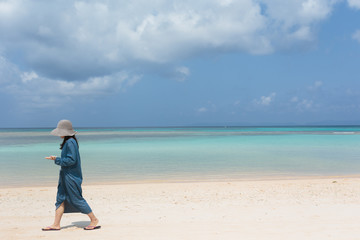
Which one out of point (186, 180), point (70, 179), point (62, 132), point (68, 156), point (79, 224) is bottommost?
point (186, 180)

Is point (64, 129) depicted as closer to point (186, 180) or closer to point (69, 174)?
point (69, 174)

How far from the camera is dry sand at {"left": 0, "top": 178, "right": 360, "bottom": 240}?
183 inches

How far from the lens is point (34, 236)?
461 cm

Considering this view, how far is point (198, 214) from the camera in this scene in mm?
5824

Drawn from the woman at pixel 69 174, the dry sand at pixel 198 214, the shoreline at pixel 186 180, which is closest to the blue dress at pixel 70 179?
the woman at pixel 69 174

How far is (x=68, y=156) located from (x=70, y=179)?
14.5 inches

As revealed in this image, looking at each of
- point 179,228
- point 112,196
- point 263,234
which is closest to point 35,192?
point 112,196

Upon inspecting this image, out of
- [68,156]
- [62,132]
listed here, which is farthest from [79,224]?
[62,132]

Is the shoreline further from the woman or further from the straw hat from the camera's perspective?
the straw hat

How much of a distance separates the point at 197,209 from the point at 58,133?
3.09 m

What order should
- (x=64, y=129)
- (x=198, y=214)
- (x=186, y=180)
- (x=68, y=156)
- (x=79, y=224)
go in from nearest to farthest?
(x=68, y=156) < (x=64, y=129) < (x=79, y=224) < (x=198, y=214) < (x=186, y=180)

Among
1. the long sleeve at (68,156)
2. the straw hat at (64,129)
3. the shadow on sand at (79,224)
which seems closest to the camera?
the long sleeve at (68,156)

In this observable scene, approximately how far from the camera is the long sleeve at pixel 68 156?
14.7 feet

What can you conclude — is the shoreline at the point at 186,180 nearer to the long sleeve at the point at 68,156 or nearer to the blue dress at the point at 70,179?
the blue dress at the point at 70,179
